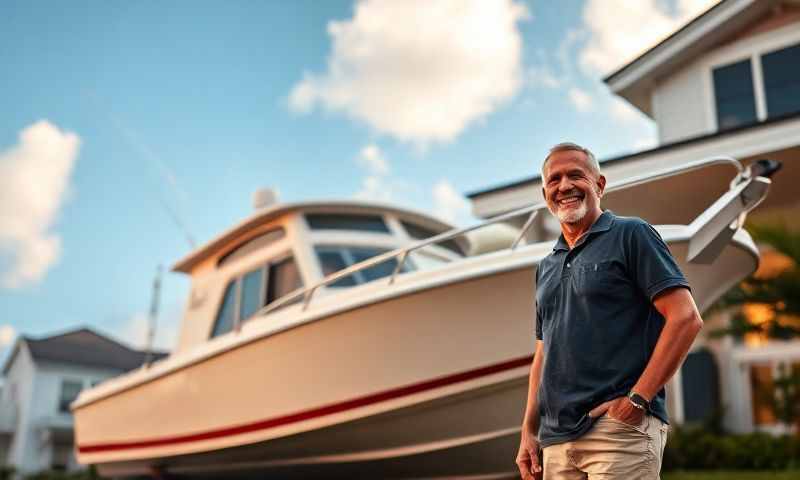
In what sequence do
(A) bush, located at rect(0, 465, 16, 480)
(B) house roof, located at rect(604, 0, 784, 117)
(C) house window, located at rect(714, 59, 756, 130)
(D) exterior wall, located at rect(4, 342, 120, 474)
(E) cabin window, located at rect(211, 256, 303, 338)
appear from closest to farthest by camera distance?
(E) cabin window, located at rect(211, 256, 303, 338), (C) house window, located at rect(714, 59, 756, 130), (B) house roof, located at rect(604, 0, 784, 117), (A) bush, located at rect(0, 465, 16, 480), (D) exterior wall, located at rect(4, 342, 120, 474)

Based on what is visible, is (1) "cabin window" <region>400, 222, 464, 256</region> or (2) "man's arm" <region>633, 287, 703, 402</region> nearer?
(2) "man's arm" <region>633, 287, 703, 402</region>

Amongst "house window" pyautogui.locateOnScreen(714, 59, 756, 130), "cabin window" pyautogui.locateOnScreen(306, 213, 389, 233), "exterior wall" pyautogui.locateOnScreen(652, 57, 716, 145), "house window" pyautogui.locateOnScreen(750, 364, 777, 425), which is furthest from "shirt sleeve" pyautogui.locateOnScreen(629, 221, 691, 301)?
"exterior wall" pyautogui.locateOnScreen(652, 57, 716, 145)

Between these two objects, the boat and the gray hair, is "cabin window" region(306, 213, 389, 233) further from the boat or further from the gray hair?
the gray hair

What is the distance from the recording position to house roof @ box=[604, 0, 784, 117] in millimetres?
12070

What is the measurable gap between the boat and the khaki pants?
3445mm

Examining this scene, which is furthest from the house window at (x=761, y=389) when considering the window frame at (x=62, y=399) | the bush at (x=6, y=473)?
the window frame at (x=62, y=399)

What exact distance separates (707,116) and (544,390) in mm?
11252

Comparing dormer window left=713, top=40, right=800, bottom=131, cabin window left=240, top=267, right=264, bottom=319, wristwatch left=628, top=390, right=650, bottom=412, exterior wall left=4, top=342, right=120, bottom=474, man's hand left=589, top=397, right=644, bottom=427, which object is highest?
dormer window left=713, top=40, right=800, bottom=131

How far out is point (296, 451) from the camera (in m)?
6.87

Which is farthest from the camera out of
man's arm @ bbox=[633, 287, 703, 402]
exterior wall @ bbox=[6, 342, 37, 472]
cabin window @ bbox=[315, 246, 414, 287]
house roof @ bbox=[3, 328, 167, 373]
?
house roof @ bbox=[3, 328, 167, 373]

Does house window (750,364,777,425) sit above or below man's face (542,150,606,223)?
below

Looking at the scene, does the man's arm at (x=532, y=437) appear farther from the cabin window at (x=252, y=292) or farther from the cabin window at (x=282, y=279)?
the cabin window at (x=252, y=292)

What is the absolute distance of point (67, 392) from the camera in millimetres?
28391

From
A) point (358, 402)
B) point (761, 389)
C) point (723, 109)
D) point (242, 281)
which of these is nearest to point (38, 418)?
point (242, 281)
